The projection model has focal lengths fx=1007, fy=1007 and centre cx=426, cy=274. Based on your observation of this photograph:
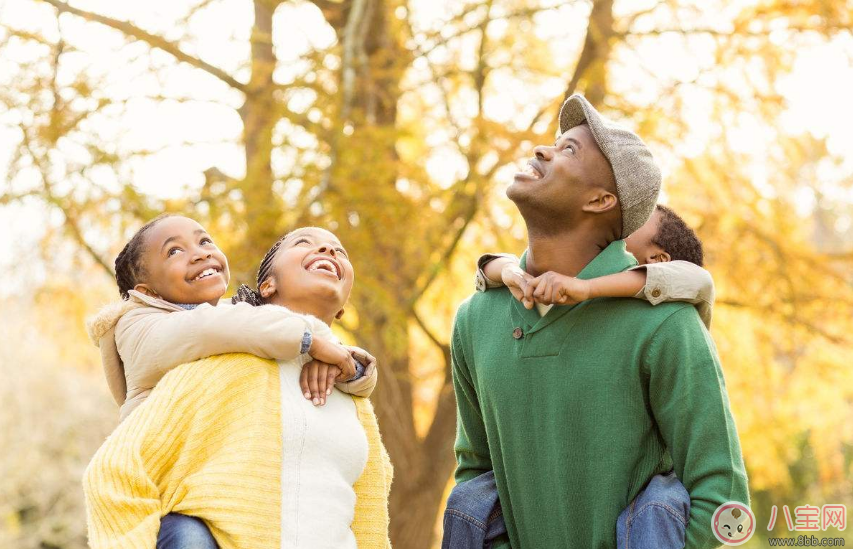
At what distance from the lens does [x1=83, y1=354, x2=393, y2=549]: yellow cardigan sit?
2066 mm

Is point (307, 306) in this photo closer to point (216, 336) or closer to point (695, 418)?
point (216, 336)

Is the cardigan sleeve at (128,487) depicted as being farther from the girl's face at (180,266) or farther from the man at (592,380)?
the man at (592,380)

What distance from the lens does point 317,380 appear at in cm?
231

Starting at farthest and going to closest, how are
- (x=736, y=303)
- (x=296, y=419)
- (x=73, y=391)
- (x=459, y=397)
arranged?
(x=73, y=391) < (x=736, y=303) < (x=459, y=397) < (x=296, y=419)

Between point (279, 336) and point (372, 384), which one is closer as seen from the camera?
point (279, 336)

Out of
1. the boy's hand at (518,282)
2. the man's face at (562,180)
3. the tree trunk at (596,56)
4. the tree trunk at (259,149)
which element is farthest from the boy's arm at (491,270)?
the tree trunk at (596,56)

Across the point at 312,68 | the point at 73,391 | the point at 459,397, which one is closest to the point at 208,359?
the point at 459,397

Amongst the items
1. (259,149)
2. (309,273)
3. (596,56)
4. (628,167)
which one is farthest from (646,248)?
(596,56)

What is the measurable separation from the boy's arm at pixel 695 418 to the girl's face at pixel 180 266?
104cm

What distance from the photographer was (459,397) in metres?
→ 2.63

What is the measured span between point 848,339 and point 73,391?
1275 centimetres

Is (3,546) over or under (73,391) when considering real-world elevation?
under

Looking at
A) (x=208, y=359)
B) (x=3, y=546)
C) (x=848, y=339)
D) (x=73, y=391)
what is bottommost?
(x=3, y=546)

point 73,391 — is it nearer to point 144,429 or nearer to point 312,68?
point 312,68
